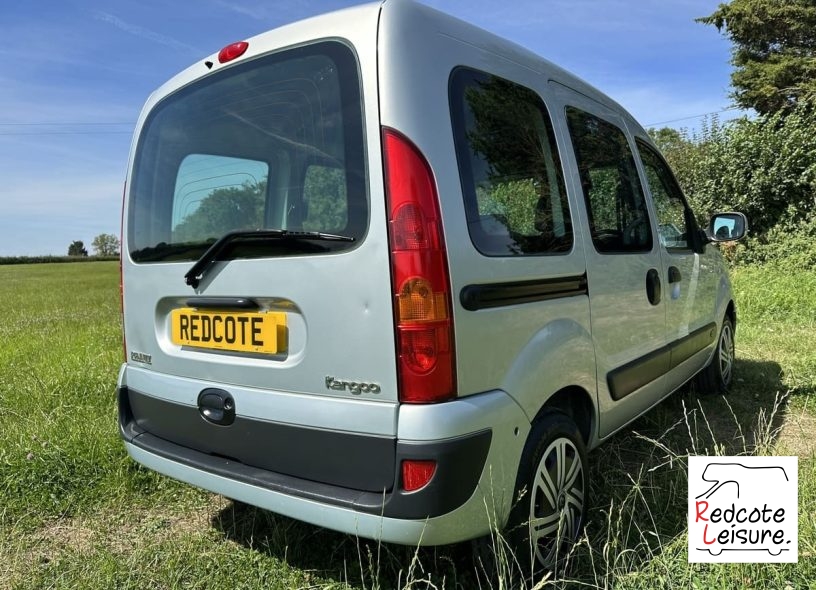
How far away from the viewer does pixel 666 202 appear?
3402 mm

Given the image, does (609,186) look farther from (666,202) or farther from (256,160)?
(256,160)

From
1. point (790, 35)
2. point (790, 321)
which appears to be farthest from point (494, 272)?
point (790, 35)

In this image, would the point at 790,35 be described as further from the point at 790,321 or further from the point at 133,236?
the point at 133,236

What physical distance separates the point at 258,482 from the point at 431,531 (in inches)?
24.5

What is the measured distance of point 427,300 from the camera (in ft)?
5.45

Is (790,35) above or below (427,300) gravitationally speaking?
above

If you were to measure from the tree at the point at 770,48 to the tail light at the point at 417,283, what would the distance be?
19.9 m

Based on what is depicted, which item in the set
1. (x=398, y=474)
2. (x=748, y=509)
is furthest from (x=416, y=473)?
(x=748, y=509)

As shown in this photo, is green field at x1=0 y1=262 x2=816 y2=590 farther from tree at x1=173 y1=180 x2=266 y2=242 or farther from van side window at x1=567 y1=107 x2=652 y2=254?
tree at x1=173 y1=180 x2=266 y2=242

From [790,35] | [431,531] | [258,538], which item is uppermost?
[790,35]

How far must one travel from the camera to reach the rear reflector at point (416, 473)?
165 cm

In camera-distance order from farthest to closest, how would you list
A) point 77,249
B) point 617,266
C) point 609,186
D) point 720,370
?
point 77,249
point 720,370
point 609,186
point 617,266

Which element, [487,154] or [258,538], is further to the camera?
[258,538]

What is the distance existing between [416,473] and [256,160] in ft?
4.12
